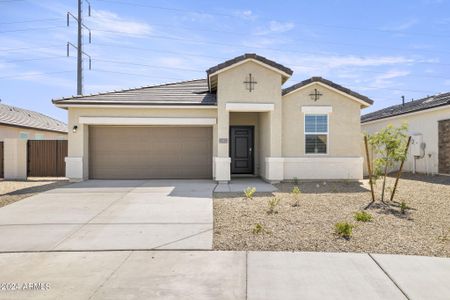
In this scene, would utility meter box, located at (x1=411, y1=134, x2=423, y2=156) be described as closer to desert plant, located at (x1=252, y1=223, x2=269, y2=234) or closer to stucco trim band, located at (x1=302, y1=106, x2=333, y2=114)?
stucco trim band, located at (x1=302, y1=106, x2=333, y2=114)

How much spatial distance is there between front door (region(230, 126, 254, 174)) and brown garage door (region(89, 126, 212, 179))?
1577 mm

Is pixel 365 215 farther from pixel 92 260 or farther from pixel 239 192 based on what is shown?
pixel 92 260

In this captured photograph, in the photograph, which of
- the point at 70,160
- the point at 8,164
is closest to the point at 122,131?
the point at 70,160

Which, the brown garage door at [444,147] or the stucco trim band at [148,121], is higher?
the stucco trim band at [148,121]

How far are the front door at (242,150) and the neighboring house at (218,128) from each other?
2.31ft

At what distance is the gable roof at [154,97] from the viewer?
13.5 m

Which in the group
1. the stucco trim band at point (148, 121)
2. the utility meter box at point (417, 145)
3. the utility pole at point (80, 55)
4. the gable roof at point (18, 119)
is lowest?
the utility meter box at point (417, 145)

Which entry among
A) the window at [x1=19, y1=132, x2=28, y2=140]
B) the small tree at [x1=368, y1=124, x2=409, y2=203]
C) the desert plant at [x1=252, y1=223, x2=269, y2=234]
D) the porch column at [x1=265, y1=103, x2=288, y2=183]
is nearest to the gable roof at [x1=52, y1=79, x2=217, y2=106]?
the porch column at [x1=265, y1=103, x2=288, y2=183]

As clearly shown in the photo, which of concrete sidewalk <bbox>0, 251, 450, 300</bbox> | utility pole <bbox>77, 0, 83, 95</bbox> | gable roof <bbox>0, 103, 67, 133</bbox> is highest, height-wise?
utility pole <bbox>77, 0, 83, 95</bbox>

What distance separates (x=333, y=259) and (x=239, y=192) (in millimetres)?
5930

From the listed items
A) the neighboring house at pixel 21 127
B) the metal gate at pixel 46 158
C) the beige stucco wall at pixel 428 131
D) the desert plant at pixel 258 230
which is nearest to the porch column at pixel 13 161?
the metal gate at pixel 46 158

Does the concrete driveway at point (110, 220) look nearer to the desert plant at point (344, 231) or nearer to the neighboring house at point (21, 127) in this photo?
the desert plant at point (344, 231)

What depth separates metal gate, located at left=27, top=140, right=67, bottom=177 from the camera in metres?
15.9

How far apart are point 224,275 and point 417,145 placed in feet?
53.5
